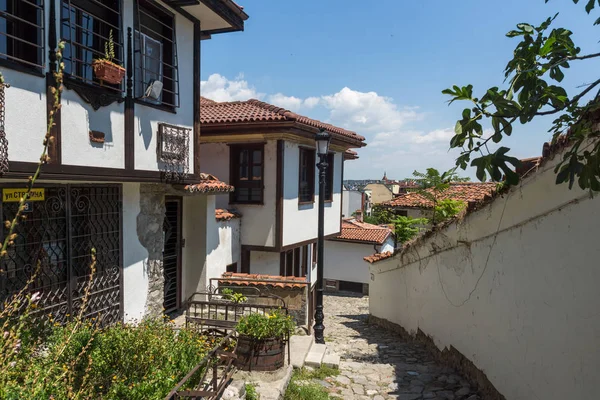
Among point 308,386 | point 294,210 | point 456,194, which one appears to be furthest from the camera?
point 456,194

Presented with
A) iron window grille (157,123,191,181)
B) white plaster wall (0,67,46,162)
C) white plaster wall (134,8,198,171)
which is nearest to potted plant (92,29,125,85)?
white plaster wall (134,8,198,171)

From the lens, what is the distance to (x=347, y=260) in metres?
23.1

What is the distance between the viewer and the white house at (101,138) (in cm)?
424

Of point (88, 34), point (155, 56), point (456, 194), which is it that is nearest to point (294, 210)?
point (155, 56)

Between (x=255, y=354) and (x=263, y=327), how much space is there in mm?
367

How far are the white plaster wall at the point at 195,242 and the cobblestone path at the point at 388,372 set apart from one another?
10.8ft

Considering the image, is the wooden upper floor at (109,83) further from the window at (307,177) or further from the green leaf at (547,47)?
the window at (307,177)

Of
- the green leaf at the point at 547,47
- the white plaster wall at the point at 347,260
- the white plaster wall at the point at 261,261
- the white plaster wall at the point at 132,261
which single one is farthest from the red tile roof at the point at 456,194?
the green leaf at the point at 547,47

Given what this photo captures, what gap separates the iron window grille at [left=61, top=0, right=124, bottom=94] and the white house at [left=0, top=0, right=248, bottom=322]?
0.05 ft

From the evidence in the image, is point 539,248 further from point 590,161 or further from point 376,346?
point 376,346

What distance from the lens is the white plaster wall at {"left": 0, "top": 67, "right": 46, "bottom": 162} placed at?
3.95 m

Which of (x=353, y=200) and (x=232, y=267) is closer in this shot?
(x=232, y=267)

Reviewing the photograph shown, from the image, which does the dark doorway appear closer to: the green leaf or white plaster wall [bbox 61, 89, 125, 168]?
white plaster wall [bbox 61, 89, 125, 168]

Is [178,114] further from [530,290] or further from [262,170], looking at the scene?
[530,290]
